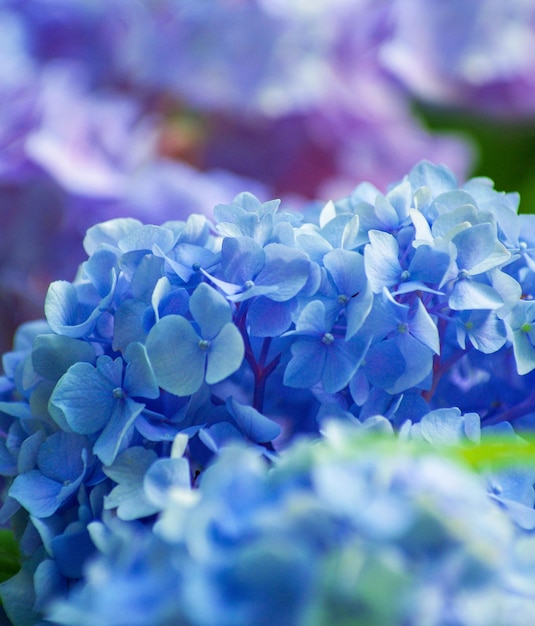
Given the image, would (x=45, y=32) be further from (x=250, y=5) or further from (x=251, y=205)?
(x=251, y=205)

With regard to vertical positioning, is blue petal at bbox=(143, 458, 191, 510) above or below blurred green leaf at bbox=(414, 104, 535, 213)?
above

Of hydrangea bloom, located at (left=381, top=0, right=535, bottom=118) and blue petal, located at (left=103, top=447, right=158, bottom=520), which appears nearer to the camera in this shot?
blue petal, located at (left=103, top=447, right=158, bottom=520)

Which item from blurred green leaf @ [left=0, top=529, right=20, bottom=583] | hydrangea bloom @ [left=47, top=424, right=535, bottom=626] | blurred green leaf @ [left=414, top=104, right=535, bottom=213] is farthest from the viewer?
blurred green leaf @ [left=414, top=104, right=535, bottom=213]

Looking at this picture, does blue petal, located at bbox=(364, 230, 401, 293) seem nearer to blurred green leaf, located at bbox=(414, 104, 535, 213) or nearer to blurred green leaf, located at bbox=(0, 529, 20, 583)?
blurred green leaf, located at bbox=(0, 529, 20, 583)

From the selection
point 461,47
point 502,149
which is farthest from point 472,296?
point 502,149

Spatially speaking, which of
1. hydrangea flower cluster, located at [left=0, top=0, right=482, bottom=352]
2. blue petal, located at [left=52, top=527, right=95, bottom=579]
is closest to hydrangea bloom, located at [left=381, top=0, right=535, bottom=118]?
hydrangea flower cluster, located at [left=0, top=0, right=482, bottom=352]

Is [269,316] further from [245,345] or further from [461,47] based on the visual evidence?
[461,47]

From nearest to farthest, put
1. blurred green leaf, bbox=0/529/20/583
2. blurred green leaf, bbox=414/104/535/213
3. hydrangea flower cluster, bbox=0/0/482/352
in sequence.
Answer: blurred green leaf, bbox=0/529/20/583
hydrangea flower cluster, bbox=0/0/482/352
blurred green leaf, bbox=414/104/535/213

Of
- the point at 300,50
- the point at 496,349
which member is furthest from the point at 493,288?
the point at 300,50

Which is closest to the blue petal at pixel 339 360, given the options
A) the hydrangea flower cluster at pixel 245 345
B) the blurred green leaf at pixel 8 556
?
the hydrangea flower cluster at pixel 245 345
